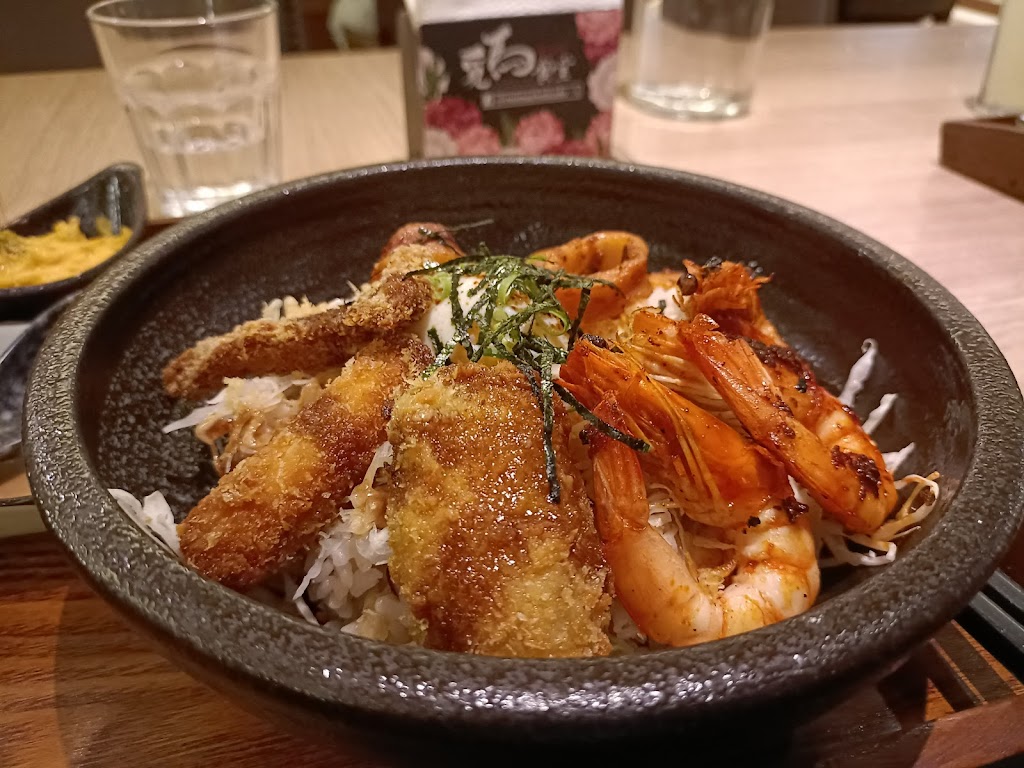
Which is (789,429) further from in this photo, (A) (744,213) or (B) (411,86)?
(B) (411,86)

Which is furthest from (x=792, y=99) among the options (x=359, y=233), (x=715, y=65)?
(x=359, y=233)

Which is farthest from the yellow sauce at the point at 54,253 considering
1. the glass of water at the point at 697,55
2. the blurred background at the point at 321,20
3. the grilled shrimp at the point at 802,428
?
the blurred background at the point at 321,20

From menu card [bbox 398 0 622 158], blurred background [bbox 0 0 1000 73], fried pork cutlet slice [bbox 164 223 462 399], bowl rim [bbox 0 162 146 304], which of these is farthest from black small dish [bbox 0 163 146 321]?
blurred background [bbox 0 0 1000 73]

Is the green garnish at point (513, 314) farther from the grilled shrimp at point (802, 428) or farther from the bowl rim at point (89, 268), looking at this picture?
the bowl rim at point (89, 268)

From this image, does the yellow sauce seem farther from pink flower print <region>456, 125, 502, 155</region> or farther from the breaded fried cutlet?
pink flower print <region>456, 125, 502, 155</region>

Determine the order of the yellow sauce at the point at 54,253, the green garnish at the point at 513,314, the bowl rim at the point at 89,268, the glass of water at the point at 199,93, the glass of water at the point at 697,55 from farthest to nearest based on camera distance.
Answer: the glass of water at the point at 697,55, the glass of water at the point at 199,93, the yellow sauce at the point at 54,253, the bowl rim at the point at 89,268, the green garnish at the point at 513,314

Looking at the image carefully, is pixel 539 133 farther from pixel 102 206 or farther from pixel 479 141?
pixel 102 206

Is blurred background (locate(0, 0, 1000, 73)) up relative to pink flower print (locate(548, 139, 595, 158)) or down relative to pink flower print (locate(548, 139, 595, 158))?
down

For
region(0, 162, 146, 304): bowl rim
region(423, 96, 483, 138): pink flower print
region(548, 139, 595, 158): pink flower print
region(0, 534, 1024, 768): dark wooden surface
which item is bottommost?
region(0, 534, 1024, 768): dark wooden surface
